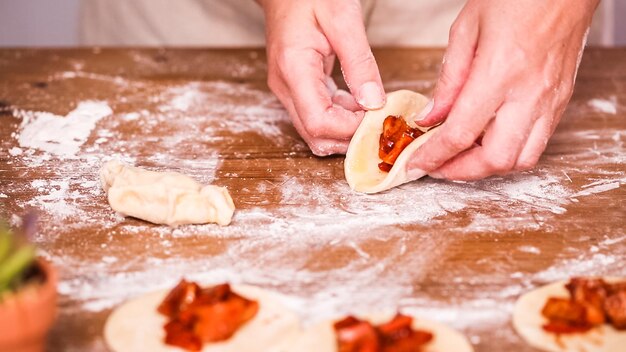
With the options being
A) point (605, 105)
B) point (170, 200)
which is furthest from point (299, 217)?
point (605, 105)

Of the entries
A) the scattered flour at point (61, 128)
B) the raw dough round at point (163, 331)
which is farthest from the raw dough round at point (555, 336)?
the scattered flour at point (61, 128)

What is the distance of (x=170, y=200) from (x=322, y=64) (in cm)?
59

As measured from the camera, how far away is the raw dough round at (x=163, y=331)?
137 centimetres

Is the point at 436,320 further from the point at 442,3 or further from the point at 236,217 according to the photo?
the point at 442,3

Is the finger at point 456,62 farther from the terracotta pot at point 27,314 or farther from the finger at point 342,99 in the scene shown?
the terracotta pot at point 27,314

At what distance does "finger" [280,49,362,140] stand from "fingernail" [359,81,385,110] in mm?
57

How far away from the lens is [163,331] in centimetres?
140

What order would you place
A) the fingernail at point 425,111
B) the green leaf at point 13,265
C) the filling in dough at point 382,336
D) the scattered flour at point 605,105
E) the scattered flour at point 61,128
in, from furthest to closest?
the scattered flour at point 605,105
the scattered flour at point 61,128
the fingernail at point 425,111
the filling in dough at point 382,336
the green leaf at point 13,265

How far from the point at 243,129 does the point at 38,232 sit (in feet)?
2.44

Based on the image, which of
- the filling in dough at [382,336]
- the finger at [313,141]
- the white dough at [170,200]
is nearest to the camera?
the filling in dough at [382,336]

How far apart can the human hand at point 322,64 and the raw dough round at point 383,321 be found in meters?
0.69

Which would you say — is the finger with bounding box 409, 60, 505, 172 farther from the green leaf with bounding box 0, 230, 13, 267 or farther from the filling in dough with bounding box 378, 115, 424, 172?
the green leaf with bounding box 0, 230, 13, 267

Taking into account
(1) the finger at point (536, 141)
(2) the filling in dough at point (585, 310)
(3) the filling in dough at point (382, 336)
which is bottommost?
(3) the filling in dough at point (382, 336)

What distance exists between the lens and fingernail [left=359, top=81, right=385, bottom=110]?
1.97m
